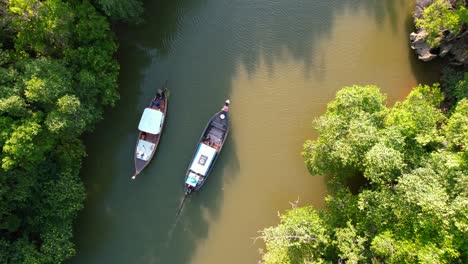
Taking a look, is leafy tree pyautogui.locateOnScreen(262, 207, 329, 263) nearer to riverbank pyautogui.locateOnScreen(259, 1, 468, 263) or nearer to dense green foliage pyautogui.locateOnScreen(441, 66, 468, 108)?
riverbank pyautogui.locateOnScreen(259, 1, 468, 263)

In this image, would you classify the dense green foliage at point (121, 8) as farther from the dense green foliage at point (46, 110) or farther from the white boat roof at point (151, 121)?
the white boat roof at point (151, 121)

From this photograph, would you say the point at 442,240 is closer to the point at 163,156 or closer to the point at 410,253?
the point at 410,253

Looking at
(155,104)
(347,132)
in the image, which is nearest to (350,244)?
(347,132)

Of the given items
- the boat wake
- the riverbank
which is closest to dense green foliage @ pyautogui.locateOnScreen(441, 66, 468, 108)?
the riverbank

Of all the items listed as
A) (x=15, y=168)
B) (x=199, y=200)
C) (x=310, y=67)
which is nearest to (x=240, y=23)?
(x=310, y=67)

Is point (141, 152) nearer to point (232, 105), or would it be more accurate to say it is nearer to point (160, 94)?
point (160, 94)

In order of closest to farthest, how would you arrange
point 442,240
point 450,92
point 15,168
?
point 442,240 < point 15,168 < point 450,92
